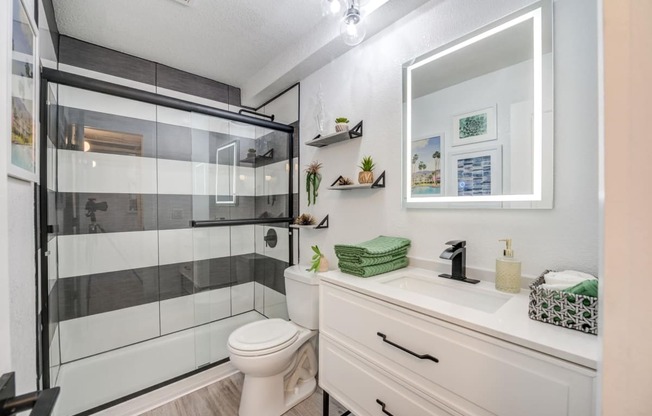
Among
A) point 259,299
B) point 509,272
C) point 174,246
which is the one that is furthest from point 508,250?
point 174,246

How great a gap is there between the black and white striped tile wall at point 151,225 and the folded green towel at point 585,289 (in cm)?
191

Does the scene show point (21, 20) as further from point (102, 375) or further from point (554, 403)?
point (102, 375)

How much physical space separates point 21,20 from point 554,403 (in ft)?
6.38

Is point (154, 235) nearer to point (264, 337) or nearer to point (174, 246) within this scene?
point (174, 246)

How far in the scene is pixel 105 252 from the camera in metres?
2.04

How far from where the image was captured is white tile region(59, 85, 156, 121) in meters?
1.73

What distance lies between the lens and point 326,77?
1.98 metres

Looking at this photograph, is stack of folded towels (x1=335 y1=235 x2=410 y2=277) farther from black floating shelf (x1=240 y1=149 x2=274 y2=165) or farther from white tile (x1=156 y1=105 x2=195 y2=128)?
white tile (x1=156 y1=105 x2=195 y2=128)

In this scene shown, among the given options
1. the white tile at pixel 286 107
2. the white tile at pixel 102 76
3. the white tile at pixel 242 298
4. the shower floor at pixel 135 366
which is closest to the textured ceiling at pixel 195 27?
the white tile at pixel 102 76

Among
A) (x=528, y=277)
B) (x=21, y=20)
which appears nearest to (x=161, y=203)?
(x=21, y=20)

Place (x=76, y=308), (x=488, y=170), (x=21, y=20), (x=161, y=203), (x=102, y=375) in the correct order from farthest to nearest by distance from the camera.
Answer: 1. (x=161, y=203)
2. (x=76, y=308)
3. (x=102, y=375)
4. (x=488, y=170)
5. (x=21, y=20)

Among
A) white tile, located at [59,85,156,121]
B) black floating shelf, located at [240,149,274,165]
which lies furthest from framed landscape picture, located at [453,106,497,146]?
white tile, located at [59,85,156,121]

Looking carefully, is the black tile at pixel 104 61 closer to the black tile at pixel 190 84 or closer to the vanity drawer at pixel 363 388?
the black tile at pixel 190 84

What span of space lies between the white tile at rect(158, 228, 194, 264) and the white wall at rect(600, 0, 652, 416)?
2449 mm
